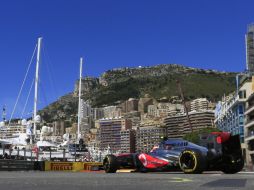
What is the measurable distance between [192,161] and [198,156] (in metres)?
0.36

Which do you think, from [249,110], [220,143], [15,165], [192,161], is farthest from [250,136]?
[192,161]

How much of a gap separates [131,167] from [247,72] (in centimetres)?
11623

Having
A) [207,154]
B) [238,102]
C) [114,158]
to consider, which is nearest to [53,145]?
[114,158]

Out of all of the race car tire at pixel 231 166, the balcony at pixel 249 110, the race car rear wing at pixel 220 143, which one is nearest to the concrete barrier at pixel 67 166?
the race car tire at pixel 231 166

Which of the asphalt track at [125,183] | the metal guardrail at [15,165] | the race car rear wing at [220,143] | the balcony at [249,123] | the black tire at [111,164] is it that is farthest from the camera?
the balcony at [249,123]

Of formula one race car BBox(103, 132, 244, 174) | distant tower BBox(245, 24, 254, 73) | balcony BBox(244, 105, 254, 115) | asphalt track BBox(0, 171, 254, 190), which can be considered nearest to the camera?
asphalt track BBox(0, 171, 254, 190)

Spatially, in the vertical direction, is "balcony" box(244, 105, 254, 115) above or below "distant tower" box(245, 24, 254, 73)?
below

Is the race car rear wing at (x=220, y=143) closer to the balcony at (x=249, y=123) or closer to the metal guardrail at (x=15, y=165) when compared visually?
the metal guardrail at (x=15, y=165)

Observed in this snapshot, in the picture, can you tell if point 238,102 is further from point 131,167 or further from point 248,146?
point 131,167

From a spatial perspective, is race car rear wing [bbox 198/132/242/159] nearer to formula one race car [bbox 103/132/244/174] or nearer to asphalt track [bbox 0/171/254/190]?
formula one race car [bbox 103/132/244/174]

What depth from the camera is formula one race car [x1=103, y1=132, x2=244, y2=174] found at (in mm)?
20422

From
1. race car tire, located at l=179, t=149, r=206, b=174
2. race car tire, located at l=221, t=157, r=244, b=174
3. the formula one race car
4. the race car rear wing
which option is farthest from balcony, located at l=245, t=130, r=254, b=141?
race car tire, located at l=179, t=149, r=206, b=174

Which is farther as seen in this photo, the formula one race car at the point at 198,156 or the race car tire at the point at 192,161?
the formula one race car at the point at 198,156

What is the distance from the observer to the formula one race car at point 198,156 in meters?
20.4
